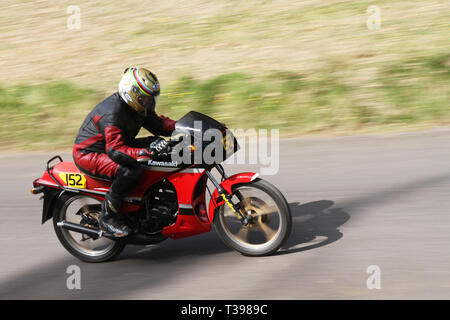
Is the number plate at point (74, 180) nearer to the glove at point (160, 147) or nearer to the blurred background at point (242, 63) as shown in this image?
the glove at point (160, 147)

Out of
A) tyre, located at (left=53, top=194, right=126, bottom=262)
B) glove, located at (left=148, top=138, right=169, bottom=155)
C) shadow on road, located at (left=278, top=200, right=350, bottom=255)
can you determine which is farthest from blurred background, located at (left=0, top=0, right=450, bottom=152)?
glove, located at (left=148, top=138, right=169, bottom=155)

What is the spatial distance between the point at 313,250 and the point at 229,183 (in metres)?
0.98

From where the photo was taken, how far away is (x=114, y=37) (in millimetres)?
14516

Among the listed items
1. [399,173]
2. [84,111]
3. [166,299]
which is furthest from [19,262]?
[84,111]

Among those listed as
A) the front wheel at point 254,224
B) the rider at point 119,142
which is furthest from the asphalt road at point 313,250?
the rider at point 119,142

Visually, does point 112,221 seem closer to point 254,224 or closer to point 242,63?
point 254,224

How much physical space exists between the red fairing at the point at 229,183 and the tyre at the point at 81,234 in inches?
38.9

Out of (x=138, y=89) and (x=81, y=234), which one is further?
(x=81, y=234)

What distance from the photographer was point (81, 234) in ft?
19.5

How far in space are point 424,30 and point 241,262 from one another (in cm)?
867

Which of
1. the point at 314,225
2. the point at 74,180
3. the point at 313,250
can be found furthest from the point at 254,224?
the point at 74,180

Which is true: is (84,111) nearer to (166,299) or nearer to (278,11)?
(278,11)

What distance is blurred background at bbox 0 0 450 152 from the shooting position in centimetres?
977

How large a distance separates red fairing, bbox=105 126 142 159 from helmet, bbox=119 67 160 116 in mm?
275
